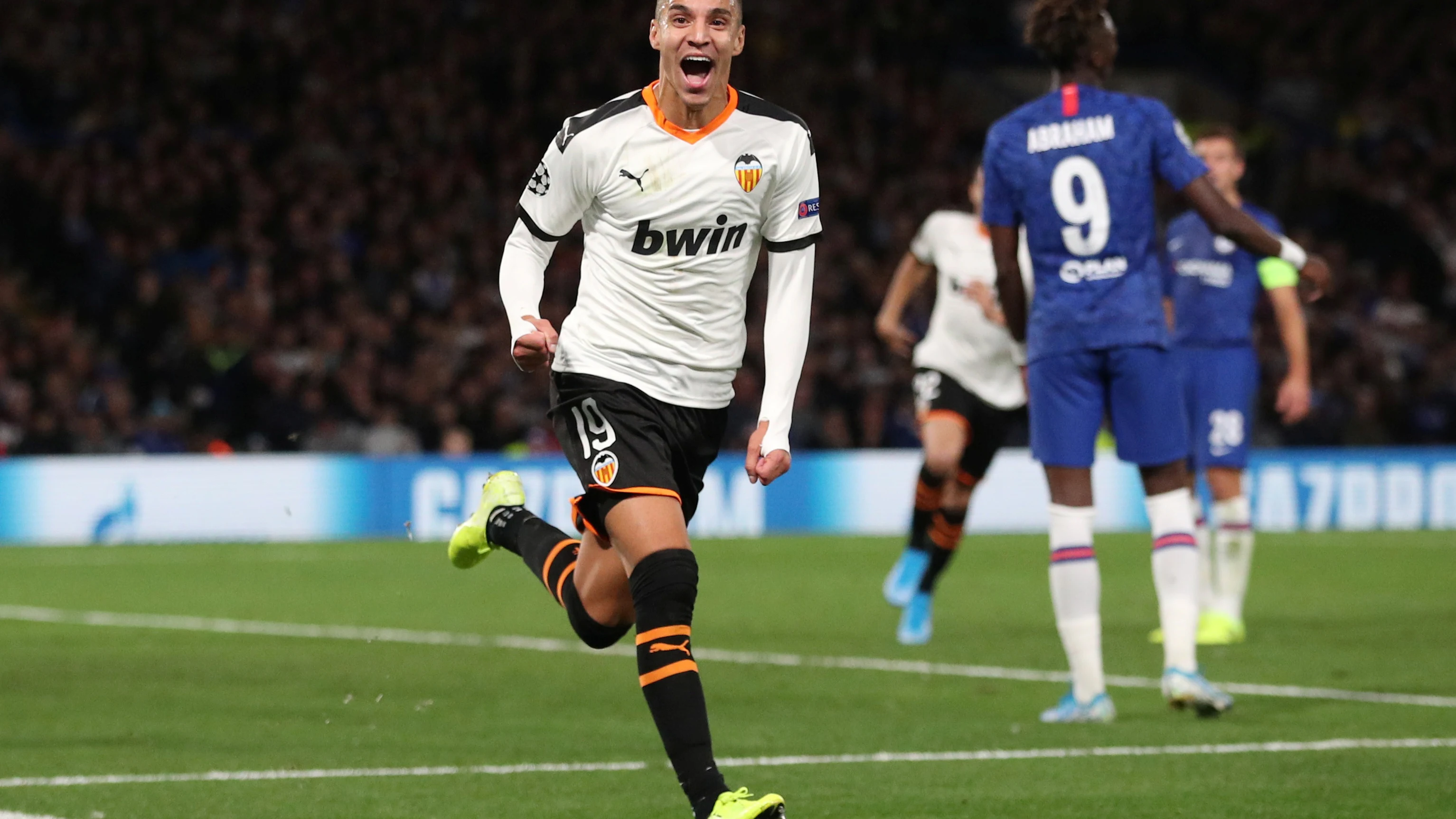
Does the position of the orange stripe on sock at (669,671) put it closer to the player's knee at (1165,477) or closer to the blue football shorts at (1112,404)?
the blue football shorts at (1112,404)

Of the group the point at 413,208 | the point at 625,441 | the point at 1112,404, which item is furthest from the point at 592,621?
the point at 413,208

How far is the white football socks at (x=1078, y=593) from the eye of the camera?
21.6 ft

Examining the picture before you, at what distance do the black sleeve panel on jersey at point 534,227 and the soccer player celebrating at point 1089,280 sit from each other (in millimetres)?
1922

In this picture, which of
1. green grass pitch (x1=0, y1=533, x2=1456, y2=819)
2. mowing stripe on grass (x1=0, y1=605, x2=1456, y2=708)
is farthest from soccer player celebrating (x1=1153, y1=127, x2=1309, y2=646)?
mowing stripe on grass (x1=0, y1=605, x2=1456, y2=708)

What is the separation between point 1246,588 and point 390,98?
13094mm

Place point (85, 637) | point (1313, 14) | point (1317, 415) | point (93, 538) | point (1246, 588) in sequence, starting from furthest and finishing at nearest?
point (1313, 14)
point (1317, 415)
point (93, 538)
point (1246, 588)
point (85, 637)

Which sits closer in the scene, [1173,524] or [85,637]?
[1173,524]

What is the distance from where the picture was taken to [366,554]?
1557 centimetres

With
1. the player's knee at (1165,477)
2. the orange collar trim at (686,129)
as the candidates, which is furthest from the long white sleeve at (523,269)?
the player's knee at (1165,477)

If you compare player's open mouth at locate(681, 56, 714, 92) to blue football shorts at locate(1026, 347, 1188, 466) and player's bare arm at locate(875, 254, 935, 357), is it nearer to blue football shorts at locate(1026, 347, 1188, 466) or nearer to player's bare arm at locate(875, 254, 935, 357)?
blue football shorts at locate(1026, 347, 1188, 466)

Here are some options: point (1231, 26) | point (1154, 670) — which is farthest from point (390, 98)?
point (1154, 670)

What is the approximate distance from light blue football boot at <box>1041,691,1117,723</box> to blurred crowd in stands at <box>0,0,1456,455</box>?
1169 centimetres

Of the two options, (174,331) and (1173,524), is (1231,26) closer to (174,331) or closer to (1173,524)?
(174,331)

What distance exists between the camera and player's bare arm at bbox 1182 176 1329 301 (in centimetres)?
641
